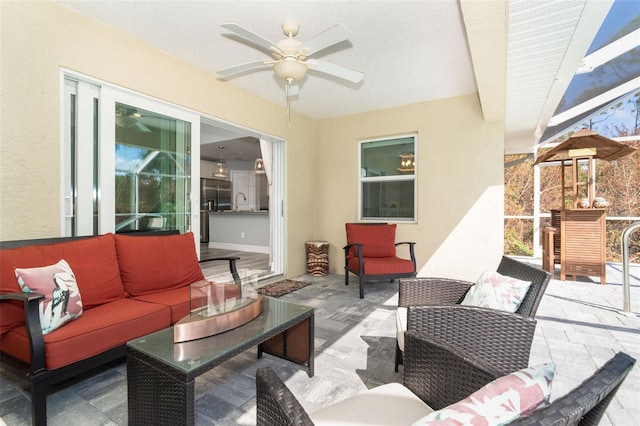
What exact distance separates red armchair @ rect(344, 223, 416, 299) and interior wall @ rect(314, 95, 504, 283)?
45cm

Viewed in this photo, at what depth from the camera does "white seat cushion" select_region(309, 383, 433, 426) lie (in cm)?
99

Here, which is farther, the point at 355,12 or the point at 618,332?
the point at 618,332

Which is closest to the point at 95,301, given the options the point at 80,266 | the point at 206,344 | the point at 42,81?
the point at 80,266

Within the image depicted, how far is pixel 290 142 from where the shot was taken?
4816mm

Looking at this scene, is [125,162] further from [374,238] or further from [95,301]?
[374,238]

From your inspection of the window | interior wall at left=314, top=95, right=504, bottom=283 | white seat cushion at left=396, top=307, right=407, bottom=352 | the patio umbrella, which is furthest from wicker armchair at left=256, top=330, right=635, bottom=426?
the patio umbrella

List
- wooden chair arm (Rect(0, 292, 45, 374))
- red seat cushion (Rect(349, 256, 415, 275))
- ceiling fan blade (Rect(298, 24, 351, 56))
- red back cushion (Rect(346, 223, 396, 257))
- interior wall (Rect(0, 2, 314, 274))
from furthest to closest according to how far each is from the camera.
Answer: red back cushion (Rect(346, 223, 396, 257)) < red seat cushion (Rect(349, 256, 415, 275)) < interior wall (Rect(0, 2, 314, 274)) < ceiling fan blade (Rect(298, 24, 351, 56)) < wooden chair arm (Rect(0, 292, 45, 374))

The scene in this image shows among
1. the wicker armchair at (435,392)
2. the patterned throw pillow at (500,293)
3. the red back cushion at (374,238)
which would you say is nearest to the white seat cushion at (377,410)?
the wicker armchair at (435,392)

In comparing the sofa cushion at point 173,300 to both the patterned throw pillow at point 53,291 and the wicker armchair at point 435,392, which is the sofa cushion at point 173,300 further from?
the wicker armchair at point 435,392

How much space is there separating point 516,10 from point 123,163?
3406mm

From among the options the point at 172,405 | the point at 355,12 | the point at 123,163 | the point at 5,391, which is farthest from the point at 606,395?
the point at 123,163

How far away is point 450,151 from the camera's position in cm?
428

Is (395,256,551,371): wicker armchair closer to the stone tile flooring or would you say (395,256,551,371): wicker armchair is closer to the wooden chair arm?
the stone tile flooring

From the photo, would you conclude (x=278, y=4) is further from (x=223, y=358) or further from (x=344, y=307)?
A: (x=344, y=307)
